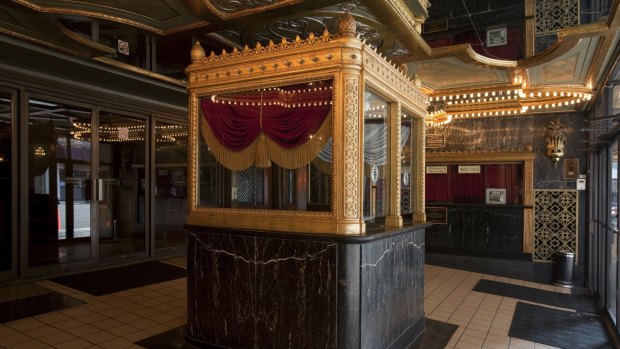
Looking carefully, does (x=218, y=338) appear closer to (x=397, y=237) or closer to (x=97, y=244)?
(x=397, y=237)

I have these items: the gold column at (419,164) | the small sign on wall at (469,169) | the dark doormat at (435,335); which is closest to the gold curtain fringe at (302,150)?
the gold column at (419,164)

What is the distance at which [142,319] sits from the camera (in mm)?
4195

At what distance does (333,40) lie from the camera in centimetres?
294

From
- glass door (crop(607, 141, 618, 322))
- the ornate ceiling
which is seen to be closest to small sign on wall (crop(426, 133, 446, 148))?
the ornate ceiling

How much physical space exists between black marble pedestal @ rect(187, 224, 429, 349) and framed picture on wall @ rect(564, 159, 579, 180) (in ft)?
18.2

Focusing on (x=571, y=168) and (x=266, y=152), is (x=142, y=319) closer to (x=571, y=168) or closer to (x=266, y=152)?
(x=266, y=152)

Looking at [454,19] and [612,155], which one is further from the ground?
[454,19]

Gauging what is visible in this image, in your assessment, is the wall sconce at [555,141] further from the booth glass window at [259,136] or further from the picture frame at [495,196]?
the booth glass window at [259,136]

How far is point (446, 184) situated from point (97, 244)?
670cm

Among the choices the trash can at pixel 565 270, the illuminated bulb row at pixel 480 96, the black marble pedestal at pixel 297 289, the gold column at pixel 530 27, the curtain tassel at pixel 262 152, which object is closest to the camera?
the black marble pedestal at pixel 297 289

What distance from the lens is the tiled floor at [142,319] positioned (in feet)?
11.9

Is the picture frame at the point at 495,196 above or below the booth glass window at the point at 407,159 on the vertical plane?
below

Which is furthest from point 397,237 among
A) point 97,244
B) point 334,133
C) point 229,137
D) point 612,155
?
point 97,244

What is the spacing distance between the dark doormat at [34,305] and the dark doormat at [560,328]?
488 centimetres
